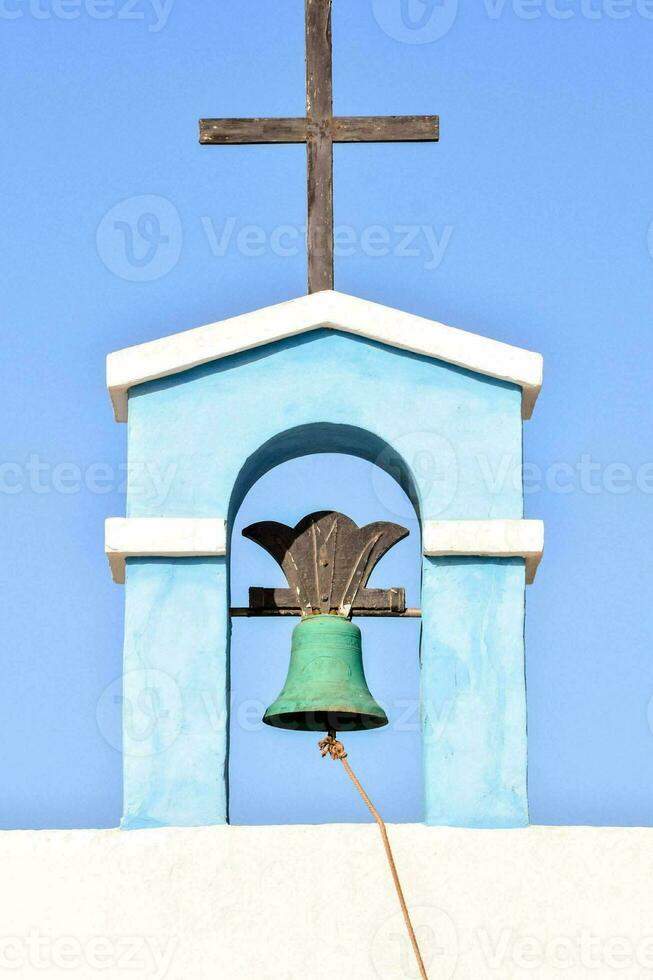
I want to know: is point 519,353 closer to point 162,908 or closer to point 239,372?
point 239,372

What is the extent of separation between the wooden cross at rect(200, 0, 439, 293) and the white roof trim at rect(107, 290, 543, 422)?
0.26 meters

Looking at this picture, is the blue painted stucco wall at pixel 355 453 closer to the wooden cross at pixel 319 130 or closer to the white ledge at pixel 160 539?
the white ledge at pixel 160 539

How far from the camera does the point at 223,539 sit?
8789 millimetres

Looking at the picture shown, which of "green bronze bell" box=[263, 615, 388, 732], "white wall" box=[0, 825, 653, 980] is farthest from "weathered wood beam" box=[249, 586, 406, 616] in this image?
"white wall" box=[0, 825, 653, 980]

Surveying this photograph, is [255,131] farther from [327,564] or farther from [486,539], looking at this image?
[486,539]

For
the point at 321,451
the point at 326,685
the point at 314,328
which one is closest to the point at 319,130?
the point at 314,328

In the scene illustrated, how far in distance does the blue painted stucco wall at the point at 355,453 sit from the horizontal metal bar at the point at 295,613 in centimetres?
24

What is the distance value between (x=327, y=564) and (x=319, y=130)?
1.68 metres

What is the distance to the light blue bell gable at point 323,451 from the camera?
8516 millimetres

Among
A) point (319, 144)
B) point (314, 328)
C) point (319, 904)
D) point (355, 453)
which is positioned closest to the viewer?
point (319, 904)

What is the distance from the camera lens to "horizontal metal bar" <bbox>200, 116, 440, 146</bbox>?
9.48m

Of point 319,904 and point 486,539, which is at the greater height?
point 486,539

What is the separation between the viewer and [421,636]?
29.0ft

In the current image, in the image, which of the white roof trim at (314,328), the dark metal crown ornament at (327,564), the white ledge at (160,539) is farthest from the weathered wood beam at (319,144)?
the white ledge at (160,539)
